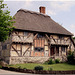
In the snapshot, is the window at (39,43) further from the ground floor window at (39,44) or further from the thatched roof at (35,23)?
the thatched roof at (35,23)

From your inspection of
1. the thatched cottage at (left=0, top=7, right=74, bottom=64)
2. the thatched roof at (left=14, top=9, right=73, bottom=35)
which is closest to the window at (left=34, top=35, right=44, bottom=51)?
the thatched cottage at (left=0, top=7, right=74, bottom=64)

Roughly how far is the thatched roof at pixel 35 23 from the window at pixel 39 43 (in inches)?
59.7

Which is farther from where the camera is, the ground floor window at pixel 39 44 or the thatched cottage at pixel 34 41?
the ground floor window at pixel 39 44

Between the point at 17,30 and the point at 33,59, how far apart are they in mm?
5860

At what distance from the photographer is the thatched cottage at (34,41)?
982 inches

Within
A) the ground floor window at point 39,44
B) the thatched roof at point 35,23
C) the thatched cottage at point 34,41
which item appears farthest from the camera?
the ground floor window at point 39,44

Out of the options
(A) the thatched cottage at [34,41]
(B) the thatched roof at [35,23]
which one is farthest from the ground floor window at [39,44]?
(B) the thatched roof at [35,23]

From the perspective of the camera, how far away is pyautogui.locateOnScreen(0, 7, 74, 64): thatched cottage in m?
24.9

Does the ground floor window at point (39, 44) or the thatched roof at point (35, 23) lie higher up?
the thatched roof at point (35, 23)

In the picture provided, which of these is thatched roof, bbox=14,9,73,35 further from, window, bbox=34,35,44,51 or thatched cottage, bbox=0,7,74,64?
window, bbox=34,35,44,51

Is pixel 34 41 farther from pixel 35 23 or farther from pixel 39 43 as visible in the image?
pixel 35 23

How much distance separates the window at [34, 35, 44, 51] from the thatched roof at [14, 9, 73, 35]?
1.52 meters

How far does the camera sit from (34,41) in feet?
87.9

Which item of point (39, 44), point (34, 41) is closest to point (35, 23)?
point (34, 41)
